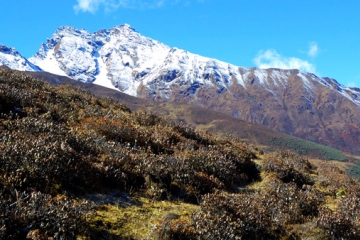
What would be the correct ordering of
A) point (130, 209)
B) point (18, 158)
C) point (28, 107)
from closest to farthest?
point (18, 158) < point (130, 209) < point (28, 107)

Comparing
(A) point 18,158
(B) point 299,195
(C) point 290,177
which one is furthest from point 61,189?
(C) point 290,177

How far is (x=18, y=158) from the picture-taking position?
7.18m

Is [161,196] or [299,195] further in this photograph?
[299,195]

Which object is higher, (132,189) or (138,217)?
(132,189)

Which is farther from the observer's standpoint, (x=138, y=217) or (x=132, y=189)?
(x=132, y=189)

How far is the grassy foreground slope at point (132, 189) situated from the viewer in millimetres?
6176

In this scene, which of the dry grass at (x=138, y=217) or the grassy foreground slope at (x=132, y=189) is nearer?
the grassy foreground slope at (x=132, y=189)

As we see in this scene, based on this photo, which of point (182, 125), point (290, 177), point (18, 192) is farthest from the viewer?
point (182, 125)

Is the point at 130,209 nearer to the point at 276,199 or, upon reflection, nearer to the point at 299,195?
the point at 276,199

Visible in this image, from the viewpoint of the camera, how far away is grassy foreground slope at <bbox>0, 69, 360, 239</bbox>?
20.3 ft

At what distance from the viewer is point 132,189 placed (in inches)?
343

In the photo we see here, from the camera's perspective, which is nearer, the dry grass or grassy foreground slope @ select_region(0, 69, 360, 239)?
grassy foreground slope @ select_region(0, 69, 360, 239)

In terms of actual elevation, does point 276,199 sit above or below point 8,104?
below

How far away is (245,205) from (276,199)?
174 centimetres
